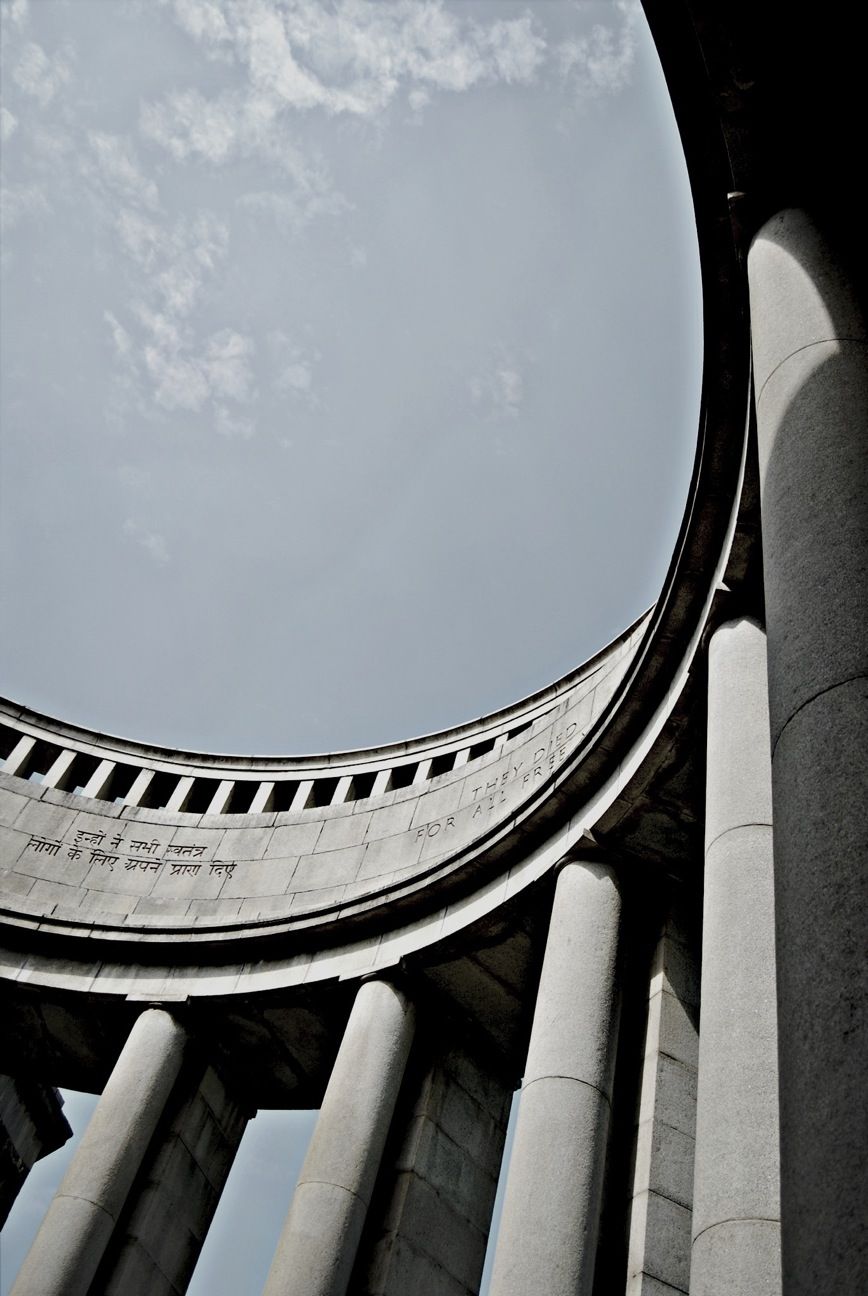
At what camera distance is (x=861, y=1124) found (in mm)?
6098

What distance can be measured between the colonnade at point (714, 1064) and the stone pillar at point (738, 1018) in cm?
3

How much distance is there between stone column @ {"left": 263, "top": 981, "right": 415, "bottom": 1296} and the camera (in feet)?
66.7

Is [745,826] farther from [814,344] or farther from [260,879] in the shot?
[260,879]

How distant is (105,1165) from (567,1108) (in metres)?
12.5

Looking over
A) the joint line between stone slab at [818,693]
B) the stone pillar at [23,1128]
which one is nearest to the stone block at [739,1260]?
the joint line between stone slab at [818,693]

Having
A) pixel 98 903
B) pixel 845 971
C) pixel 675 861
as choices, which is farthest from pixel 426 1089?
pixel 845 971

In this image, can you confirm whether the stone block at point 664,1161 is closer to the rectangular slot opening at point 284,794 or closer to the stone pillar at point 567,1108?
the stone pillar at point 567,1108

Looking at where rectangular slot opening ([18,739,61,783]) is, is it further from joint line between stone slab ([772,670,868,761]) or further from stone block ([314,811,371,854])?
joint line between stone slab ([772,670,868,761])

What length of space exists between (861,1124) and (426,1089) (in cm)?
2019

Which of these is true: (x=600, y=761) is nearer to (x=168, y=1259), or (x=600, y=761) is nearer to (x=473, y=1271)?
(x=473, y=1271)

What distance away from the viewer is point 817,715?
848 cm

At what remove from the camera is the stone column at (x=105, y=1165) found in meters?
22.5

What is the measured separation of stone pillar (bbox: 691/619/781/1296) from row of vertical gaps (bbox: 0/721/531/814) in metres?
18.6

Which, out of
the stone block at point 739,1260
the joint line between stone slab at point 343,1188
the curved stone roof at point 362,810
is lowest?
the stone block at point 739,1260
